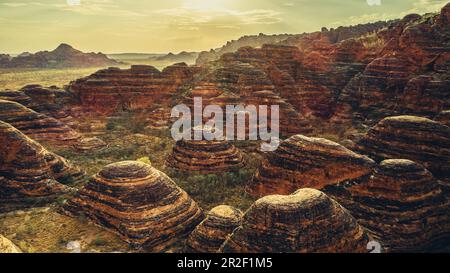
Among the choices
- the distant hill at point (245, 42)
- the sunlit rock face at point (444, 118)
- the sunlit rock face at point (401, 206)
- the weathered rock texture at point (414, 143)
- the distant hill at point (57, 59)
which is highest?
the distant hill at point (245, 42)

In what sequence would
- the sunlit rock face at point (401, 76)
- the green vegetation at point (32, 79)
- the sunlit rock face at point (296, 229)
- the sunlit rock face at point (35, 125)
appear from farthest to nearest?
the green vegetation at point (32, 79)
the sunlit rock face at point (401, 76)
the sunlit rock face at point (35, 125)
the sunlit rock face at point (296, 229)

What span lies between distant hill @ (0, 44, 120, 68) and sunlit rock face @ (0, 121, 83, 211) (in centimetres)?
14703

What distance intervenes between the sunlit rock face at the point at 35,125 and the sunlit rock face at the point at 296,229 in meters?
26.7

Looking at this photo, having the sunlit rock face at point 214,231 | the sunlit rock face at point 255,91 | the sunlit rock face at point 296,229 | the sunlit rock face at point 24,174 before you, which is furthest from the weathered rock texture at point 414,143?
the sunlit rock face at point 24,174

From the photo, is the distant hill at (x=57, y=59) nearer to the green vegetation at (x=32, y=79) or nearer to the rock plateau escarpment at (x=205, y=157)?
the green vegetation at (x=32, y=79)

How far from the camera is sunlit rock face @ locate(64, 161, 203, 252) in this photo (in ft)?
58.7

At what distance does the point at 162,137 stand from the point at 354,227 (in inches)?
1102

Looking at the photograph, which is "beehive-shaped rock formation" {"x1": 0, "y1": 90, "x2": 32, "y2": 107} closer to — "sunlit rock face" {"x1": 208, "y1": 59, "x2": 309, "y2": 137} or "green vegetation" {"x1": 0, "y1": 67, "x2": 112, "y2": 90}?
"sunlit rock face" {"x1": 208, "y1": 59, "x2": 309, "y2": 137}

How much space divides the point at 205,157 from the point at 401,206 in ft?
47.7

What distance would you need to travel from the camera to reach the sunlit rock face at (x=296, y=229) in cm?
1383

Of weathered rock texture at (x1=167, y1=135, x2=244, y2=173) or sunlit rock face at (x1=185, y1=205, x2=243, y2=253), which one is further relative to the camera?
weathered rock texture at (x1=167, y1=135, x2=244, y2=173)

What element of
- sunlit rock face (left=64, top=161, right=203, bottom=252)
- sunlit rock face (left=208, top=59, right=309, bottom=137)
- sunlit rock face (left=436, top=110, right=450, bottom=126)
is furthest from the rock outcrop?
sunlit rock face (left=436, top=110, right=450, bottom=126)

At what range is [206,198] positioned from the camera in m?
24.3

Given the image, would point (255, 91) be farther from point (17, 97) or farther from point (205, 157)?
point (17, 97)
